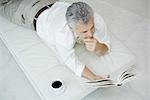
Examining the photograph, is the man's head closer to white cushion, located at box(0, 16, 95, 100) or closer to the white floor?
white cushion, located at box(0, 16, 95, 100)

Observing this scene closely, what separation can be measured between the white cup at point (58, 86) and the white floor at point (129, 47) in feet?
0.84

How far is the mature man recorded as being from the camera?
4.73ft

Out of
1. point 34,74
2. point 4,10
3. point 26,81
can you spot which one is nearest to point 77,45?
point 34,74

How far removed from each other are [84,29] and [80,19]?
0.22 ft

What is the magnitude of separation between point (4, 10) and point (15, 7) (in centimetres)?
14

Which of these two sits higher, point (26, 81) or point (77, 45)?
point (77, 45)

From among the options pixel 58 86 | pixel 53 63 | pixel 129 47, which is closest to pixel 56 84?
pixel 58 86

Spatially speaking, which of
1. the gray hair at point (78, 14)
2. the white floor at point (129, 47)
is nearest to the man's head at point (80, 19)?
the gray hair at point (78, 14)

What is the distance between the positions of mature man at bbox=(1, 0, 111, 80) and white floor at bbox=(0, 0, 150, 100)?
295mm

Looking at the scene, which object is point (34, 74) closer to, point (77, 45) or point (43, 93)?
point (43, 93)

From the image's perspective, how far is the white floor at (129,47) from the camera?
1777 mm

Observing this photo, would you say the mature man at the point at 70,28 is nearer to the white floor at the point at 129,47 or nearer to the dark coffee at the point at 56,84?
the dark coffee at the point at 56,84

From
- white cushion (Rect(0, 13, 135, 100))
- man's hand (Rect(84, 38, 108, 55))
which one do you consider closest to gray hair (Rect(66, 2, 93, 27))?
man's hand (Rect(84, 38, 108, 55))

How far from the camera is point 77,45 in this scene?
183 centimetres
